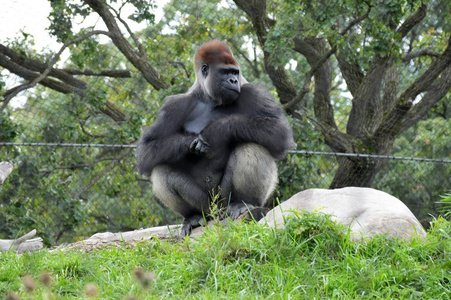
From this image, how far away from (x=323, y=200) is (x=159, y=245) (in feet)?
3.74

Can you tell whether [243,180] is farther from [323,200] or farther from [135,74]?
[135,74]

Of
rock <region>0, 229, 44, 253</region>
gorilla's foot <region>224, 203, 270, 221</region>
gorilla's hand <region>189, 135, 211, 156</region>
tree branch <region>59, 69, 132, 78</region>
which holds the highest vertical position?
tree branch <region>59, 69, 132, 78</region>

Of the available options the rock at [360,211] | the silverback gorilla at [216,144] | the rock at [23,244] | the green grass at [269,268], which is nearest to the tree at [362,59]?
the silverback gorilla at [216,144]

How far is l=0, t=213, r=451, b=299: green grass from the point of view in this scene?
3265mm

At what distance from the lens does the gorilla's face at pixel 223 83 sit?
509cm

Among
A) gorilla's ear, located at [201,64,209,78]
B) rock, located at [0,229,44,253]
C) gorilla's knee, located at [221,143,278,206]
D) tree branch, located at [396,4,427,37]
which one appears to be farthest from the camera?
tree branch, located at [396,4,427,37]

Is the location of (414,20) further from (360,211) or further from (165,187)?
(360,211)

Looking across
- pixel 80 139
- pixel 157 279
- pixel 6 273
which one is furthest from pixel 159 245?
pixel 80 139

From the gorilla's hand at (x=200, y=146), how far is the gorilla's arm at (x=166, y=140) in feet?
0.18

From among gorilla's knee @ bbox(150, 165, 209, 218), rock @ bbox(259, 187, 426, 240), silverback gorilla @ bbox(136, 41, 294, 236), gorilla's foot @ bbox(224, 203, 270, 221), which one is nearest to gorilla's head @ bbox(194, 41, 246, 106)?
silverback gorilla @ bbox(136, 41, 294, 236)

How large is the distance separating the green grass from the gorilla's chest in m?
1.51

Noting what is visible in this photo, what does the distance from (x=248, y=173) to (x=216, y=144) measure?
1.20 feet

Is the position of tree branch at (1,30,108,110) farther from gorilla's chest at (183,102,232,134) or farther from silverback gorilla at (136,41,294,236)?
gorilla's chest at (183,102,232,134)

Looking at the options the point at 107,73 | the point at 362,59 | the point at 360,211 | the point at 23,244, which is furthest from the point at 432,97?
the point at 23,244
